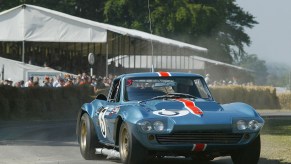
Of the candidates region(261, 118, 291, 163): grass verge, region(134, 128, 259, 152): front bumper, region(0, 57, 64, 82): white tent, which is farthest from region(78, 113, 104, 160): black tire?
region(0, 57, 64, 82): white tent

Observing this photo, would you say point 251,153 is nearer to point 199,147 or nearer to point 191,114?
point 199,147

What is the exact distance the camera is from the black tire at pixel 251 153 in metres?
11.0

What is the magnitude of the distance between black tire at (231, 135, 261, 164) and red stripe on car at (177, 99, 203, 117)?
774mm

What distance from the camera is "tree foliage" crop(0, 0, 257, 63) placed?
71.6m

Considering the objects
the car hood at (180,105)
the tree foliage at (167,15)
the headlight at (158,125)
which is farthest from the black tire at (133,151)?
the tree foliage at (167,15)

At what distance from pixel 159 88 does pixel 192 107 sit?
49.8 inches

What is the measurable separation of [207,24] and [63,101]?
4712 cm

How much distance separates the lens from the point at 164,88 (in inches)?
486

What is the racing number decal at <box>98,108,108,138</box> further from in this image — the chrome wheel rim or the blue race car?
the chrome wheel rim

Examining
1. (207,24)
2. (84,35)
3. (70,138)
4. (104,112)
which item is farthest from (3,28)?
(207,24)

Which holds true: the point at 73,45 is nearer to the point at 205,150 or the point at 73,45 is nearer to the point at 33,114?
the point at 33,114

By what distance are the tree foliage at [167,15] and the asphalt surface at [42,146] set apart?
47253 millimetres

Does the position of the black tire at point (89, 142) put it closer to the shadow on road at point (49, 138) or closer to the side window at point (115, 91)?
the shadow on road at point (49, 138)

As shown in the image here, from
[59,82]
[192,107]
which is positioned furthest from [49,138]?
[59,82]
